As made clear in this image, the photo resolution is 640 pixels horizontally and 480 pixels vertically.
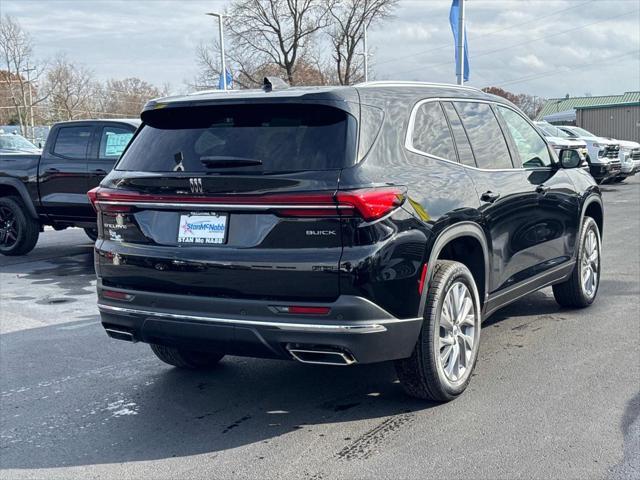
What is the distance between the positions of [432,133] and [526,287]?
1.61 meters

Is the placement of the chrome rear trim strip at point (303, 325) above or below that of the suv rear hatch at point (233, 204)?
below

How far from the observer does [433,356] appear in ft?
13.9

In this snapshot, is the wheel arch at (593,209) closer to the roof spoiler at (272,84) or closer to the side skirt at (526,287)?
the side skirt at (526,287)

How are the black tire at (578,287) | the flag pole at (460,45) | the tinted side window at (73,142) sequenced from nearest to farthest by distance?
the black tire at (578,287)
the tinted side window at (73,142)
the flag pole at (460,45)

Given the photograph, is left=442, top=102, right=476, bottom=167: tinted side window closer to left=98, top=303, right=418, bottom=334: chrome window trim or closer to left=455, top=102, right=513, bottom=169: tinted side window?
left=455, top=102, right=513, bottom=169: tinted side window

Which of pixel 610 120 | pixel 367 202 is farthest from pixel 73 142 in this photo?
pixel 610 120

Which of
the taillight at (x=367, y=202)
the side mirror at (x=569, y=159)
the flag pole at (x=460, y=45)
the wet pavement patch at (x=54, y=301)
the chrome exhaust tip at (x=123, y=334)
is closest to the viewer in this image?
the taillight at (x=367, y=202)

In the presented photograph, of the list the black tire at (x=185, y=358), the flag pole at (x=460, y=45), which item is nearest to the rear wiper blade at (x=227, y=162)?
the black tire at (x=185, y=358)

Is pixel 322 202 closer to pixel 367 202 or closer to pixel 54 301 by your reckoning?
pixel 367 202

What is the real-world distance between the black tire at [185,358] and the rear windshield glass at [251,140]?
138 cm

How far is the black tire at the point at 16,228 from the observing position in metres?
10.9

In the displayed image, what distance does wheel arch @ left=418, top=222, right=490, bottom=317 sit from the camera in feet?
14.4

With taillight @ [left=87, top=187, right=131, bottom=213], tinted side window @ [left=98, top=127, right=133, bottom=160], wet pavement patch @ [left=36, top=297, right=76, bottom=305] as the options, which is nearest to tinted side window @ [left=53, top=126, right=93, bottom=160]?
tinted side window @ [left=98, top=127, right=133, bottom=160]

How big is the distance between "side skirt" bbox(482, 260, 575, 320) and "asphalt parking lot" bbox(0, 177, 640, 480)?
399 millimetres
